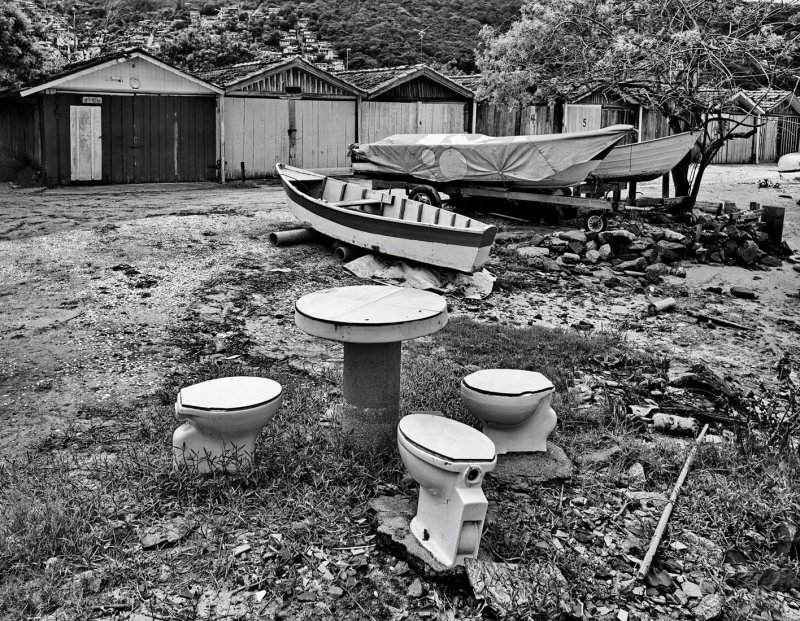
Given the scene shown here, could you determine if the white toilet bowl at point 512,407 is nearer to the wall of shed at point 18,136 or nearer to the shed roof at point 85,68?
the shed roof at point 85,68

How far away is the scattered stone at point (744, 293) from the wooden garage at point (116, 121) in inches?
552

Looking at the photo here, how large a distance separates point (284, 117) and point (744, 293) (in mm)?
14477

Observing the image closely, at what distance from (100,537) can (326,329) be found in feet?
5.40

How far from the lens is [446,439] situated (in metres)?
4.21

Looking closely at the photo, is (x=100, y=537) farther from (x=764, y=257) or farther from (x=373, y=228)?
(x=764, y=257)

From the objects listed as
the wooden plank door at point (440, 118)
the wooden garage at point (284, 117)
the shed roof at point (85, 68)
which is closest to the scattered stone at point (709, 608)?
the shed roof at point (85, 68)

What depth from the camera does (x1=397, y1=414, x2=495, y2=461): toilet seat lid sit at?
401 cm

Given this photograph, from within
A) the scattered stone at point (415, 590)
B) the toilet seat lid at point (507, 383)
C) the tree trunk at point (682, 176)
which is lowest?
the scattered stone at point (415, 590)

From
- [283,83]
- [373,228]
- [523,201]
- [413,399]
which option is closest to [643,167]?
[523,201]

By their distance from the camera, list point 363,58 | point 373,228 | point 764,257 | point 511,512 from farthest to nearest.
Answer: point 363,58
point 764,257
point 373,228
point 511,512

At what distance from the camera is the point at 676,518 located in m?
4.59

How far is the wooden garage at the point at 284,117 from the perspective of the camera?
21359 millimetres

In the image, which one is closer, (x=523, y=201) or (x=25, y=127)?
(x=523, y=201)

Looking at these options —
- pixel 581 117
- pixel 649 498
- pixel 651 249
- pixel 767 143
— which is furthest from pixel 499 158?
pixel 767 143
